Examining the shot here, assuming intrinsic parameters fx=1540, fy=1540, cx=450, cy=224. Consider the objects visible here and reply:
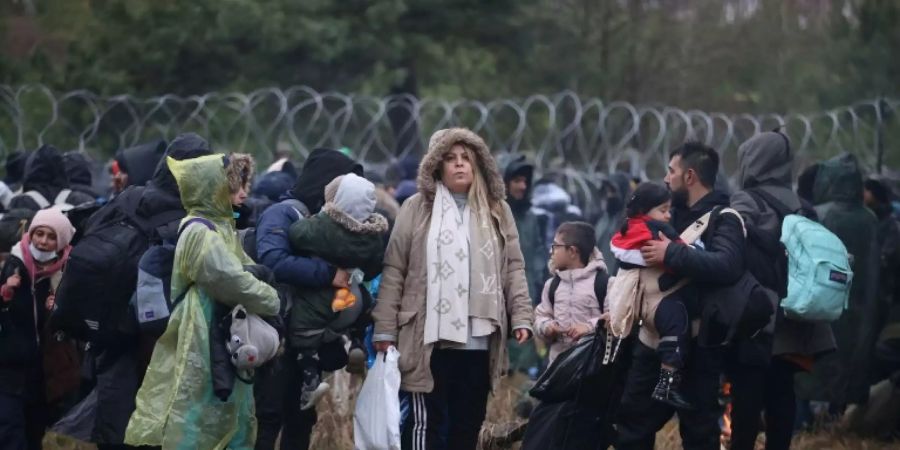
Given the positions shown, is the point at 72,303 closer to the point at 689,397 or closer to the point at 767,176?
the point at 689,397

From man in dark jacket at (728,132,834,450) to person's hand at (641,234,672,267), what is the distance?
0.60 metres

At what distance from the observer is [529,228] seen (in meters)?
11.2

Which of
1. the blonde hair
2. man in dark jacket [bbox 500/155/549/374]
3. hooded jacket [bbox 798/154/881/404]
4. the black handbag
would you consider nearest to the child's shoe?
the blonde hair

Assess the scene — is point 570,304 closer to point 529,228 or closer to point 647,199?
point 647,199

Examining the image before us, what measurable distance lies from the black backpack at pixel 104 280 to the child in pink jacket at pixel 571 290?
211 centimetres

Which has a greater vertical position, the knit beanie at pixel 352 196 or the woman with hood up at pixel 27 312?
the knit beanie at pixel 352 196

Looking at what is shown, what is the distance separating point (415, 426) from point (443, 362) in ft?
0.97

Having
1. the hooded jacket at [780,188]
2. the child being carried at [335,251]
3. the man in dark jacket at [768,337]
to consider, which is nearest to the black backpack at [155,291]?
the child being carried at [335,251]

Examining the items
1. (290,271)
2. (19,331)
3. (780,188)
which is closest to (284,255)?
(290,271)

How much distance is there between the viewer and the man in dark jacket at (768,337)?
682 cm

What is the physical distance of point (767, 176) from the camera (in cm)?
731

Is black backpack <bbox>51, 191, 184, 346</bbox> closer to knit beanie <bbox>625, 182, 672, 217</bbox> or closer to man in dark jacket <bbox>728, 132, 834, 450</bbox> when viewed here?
knit beanie <bbox>625, 182, 672, 217</bbox>

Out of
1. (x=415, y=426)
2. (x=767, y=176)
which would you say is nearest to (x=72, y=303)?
(x=415, y=426)

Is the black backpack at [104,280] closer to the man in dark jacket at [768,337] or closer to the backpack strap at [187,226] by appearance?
the backpack strap at [187,226]
